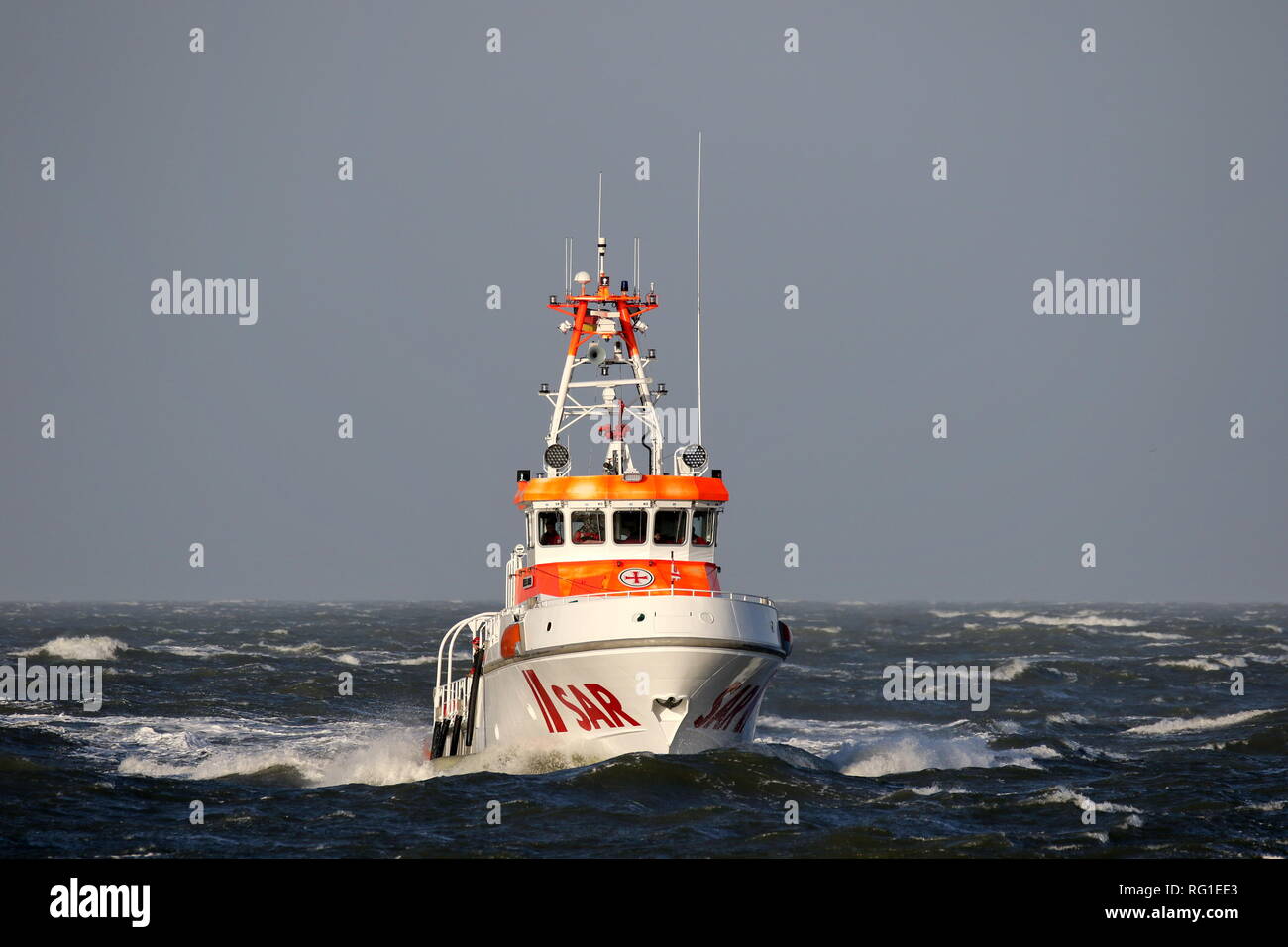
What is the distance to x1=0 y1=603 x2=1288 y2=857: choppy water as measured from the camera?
24016 mm

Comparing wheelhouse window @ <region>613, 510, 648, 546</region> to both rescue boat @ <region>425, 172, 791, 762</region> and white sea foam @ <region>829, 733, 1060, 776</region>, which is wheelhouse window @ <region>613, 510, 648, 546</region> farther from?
white sea foam @ <region>829, 733, 1060, 776</region>

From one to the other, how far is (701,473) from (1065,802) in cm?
897

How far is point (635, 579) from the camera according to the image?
2955 cm

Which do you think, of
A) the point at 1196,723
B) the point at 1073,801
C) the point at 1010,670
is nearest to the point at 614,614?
the point at 1073,801

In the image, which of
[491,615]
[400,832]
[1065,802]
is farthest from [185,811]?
[1065,802]

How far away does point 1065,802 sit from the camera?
27516 millimetres

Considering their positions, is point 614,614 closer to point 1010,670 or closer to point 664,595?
point 664,595

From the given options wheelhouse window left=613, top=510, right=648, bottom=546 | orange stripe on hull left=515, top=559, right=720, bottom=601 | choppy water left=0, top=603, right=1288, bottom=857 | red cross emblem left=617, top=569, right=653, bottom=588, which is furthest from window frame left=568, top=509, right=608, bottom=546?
choppy water left=0, top=603, right=1288, bottom=857

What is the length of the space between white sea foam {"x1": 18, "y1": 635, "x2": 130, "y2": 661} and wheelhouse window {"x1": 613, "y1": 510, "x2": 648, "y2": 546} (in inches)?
1836

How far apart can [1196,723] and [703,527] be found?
19.8 m
